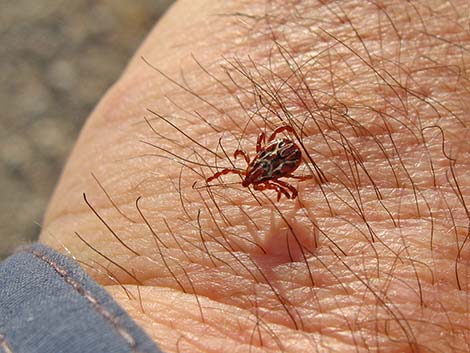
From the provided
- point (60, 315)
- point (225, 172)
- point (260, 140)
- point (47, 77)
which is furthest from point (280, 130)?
point (47, 77)

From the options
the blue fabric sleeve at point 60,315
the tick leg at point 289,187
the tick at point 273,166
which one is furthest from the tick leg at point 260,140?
the blue fabric sleeve at point 60,315

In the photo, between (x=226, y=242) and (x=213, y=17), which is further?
(x=213, y=17)

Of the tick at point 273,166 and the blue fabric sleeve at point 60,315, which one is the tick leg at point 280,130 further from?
the blue fabric sleeve at point 60,315

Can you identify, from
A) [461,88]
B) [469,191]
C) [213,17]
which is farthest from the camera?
[213,17]

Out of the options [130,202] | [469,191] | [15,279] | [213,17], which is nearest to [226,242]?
[130,202]

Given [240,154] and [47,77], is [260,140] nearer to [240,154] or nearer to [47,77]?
[240,154]

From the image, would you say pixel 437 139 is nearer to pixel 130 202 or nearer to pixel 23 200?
pixel 130 202

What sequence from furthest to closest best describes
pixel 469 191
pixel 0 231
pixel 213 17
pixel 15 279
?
pixel 0 231 < pixel 213 17 < pixel 469 191 < pixel 15 279
